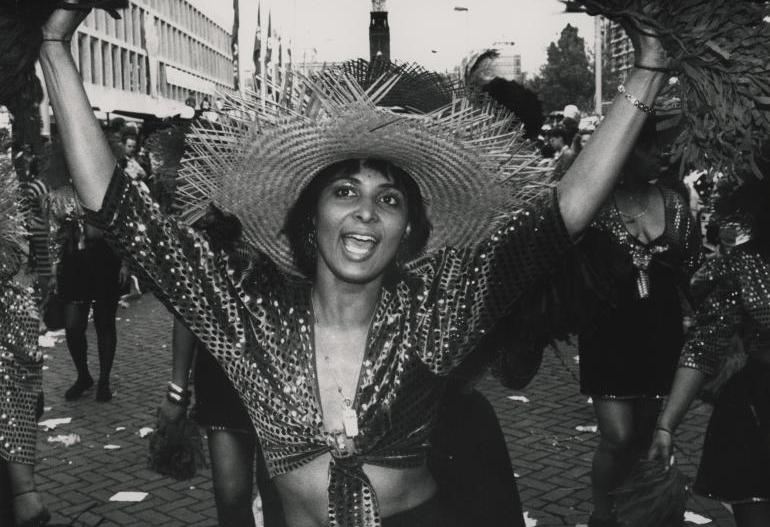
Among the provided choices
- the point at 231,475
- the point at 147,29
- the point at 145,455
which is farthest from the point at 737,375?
the point at 147,29

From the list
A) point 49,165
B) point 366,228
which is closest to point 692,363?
point 366,228

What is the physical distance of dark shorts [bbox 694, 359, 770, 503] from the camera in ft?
11.0

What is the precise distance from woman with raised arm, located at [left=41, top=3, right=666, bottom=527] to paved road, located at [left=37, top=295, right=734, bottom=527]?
175 cm

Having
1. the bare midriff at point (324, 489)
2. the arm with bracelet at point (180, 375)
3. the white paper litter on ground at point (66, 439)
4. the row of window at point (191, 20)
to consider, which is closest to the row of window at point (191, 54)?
the row of window at point (191, 20)

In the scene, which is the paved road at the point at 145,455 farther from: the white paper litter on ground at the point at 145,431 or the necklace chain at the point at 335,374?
the necklace chain at the point at 335,374

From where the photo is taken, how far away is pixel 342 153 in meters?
2.61

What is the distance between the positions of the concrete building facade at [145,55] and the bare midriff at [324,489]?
3271 cm

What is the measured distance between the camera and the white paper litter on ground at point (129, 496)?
5.44 m

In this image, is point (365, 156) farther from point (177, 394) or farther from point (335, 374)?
point (177, 394)

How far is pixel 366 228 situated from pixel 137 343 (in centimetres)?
811

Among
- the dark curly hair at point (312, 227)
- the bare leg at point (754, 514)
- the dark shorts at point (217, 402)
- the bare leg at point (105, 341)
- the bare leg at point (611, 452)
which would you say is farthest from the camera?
the bare leg at point (105, 341)

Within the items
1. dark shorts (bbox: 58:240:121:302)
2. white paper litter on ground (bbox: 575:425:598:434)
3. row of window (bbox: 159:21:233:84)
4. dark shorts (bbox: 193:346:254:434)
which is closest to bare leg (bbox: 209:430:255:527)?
dark shorts (bbox: 193:346:254:434)

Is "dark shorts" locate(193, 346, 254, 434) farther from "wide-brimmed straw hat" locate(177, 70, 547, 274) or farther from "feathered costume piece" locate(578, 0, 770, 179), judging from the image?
"feathered costume piece" locate(578, 0, 770, 179)

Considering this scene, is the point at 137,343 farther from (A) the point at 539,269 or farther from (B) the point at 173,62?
(B) the point at 173,62
